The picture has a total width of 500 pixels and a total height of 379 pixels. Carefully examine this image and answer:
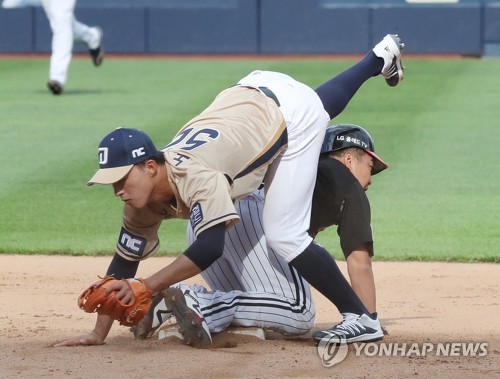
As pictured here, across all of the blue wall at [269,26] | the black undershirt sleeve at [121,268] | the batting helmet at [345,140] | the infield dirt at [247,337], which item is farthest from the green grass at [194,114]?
the black undershirt sleeve at [121,268]

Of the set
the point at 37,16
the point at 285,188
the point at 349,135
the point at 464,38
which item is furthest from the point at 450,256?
the point at 37,16

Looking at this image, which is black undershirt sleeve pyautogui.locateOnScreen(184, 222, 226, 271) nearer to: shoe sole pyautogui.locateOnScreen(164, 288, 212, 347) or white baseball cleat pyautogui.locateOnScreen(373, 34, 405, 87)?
shoe sole pyautogui.locateOnScreen(164, 288, 212, 347)

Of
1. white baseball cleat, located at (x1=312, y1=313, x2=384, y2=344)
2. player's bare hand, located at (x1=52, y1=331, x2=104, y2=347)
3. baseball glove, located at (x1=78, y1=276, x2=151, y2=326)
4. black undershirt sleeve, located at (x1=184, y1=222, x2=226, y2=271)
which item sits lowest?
player's bare hand, located at (x1=52, y1=331, x2=104, y2=347)

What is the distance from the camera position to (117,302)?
3990 millimetres

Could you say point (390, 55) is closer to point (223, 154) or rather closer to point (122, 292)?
point (223, 154)

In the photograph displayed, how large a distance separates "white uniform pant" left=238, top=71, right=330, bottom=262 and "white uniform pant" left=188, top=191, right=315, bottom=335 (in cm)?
30

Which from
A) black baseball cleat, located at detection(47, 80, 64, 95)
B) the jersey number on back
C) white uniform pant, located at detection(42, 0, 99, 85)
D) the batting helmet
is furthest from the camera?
white uniform pant, located at detection(42, 0, 99, 85)

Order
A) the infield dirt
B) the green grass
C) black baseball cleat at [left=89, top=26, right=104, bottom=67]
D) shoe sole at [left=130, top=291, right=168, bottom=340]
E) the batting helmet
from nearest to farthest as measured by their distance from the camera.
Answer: the infield dirt
shoe sole at [left=130, top=291, right=168, bottom=340]
the batting helmet
the green grass
black baseball cleat at [left=89, top=26, right=104, bottom=67]

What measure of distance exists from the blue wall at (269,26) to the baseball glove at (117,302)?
50.5 ft

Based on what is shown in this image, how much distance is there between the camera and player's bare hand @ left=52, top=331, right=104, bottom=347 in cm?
449

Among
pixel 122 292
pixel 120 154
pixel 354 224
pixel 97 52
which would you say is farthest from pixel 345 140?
pixel 97 52

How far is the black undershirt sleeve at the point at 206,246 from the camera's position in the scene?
3971 millimetres

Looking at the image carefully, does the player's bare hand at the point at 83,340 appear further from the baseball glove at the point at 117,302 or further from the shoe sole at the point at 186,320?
the baseball glove at the point at 117,302

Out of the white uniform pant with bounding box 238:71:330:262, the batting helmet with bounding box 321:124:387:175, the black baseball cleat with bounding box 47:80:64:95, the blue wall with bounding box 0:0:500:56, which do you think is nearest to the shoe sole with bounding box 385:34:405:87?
the batting helmet with bounding box 321:124:387:175
